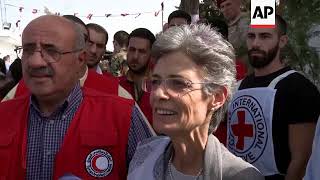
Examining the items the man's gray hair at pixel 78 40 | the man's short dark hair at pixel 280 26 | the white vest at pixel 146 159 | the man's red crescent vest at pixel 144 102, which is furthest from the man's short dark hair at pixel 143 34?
the white vest at pixel 146 159

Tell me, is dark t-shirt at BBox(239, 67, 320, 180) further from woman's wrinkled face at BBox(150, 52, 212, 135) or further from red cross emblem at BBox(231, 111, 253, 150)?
woman's wrinkled face at BBox(150, 52, 212, 135)

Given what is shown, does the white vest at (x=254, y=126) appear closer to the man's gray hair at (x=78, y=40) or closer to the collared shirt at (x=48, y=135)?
the collared shirt at (x=48, y=135)

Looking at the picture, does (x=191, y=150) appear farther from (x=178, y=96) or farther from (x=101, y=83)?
(x=101, y=83)

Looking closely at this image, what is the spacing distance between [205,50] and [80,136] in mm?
761

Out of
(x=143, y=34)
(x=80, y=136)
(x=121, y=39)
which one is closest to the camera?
(x=80, y=136)

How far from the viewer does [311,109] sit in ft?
10.5

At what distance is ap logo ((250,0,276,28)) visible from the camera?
390 cm

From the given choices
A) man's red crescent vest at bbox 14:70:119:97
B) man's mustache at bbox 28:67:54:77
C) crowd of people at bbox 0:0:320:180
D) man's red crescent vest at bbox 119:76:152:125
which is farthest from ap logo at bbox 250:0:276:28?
man's mustache at bbox 28:67:54:77

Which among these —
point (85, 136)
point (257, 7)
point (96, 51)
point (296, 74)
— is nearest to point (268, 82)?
point (296, 74)

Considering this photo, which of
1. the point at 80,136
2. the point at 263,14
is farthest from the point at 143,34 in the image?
the point at 80,136

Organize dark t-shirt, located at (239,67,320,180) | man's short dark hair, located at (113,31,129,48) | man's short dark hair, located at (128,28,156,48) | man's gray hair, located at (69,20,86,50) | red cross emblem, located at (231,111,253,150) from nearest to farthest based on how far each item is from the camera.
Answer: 1. man's gray hair, located at (69,20,86,50)
2. dark t-shirt, located at (239,67,320,180)
3. red cross emblem, located at (231,111,253,150)
4. man's short dark hair, located at (128,28,156,48)
5. man's short dark hair, located at (113,31,129,48)

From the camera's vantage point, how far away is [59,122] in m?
2.52

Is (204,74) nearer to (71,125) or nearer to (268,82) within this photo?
(71,125)

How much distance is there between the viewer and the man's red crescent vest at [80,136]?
8.02 feet
